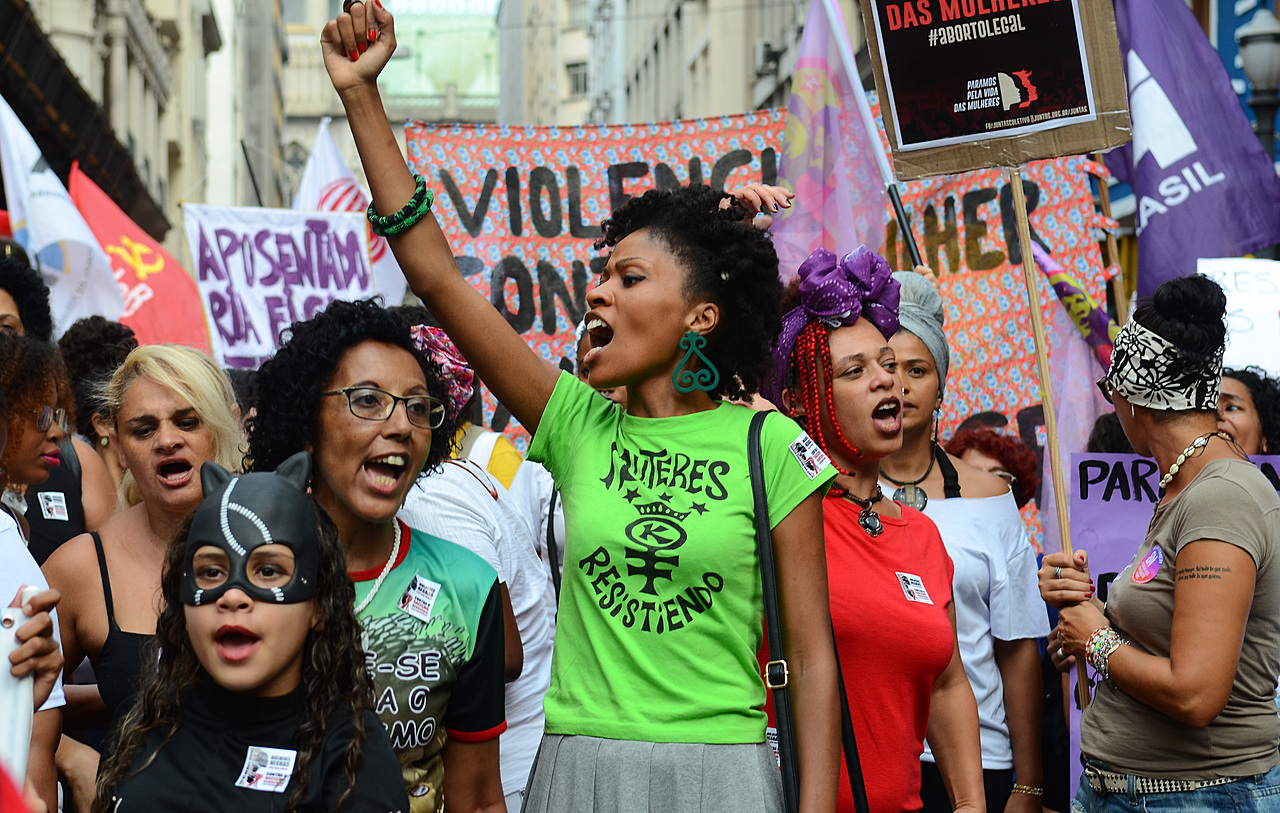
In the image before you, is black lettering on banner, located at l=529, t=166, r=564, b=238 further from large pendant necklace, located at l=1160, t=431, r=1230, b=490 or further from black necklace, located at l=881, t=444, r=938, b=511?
large pendant necklace, located at l=1160, t=431, r=1230, b=490

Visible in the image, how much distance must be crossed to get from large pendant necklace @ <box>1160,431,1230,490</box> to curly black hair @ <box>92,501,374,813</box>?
6.68 feet

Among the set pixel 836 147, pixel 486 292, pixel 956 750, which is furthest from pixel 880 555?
pixel 486 292

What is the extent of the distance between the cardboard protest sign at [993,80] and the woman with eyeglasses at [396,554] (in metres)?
2.11

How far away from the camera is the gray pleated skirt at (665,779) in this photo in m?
2.49

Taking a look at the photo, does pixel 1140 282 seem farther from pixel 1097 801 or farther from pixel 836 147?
pixel 1097 801

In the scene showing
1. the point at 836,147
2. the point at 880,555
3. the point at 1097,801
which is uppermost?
the point at 836,147

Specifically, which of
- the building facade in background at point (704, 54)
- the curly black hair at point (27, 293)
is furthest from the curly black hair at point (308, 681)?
the building facade in background at point (704, 54)

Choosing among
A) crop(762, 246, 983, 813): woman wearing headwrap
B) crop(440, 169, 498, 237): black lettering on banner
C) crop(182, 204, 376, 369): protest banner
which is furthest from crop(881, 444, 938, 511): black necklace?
crop(182, 204, 376, 369): protest banner

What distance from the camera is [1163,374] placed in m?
3.45

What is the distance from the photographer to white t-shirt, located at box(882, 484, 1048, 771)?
4000mm

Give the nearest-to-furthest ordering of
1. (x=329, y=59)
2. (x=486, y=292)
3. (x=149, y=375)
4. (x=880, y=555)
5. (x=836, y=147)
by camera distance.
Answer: (x=329, y=59)
(x=880, y=555)
(x=149, y=375)
(x=836, y=147)
(x=486, y=292)

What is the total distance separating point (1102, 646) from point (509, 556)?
61.8 inches

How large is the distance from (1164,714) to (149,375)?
9.01 feet

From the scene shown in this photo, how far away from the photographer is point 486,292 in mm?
7629
